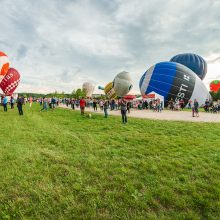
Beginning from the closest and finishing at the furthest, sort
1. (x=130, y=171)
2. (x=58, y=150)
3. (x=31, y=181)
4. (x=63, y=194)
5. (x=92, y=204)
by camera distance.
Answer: (x=92, y=204) < (x=63, y=194) < (x=31, y=181) < (x=130, y=171) < (x=58, y=150)

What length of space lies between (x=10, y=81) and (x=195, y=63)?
39.7 m

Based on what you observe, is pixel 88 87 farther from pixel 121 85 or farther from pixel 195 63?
pixel 195 63

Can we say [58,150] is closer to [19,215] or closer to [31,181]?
[31,181]

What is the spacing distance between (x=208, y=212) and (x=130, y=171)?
2187 millimetres

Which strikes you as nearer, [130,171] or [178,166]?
[130,171]

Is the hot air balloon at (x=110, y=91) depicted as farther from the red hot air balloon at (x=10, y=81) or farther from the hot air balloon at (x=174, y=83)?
the red hot air balloon at (x=10, y=81)

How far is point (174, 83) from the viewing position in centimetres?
2884

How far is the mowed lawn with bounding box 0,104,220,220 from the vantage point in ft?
12.8

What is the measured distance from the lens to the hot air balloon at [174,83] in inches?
1141

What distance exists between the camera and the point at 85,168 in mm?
5727

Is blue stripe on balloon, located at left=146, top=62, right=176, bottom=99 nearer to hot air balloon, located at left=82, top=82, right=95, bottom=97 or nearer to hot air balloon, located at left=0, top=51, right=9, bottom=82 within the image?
hot air balloon, located at left=0, top=51, right=9, bottom=82

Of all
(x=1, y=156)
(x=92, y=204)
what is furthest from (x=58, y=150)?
(x=92, y=204)

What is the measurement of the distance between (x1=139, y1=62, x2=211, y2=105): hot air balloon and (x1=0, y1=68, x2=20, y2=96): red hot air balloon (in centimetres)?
3108

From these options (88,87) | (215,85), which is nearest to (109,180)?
(215,85)
